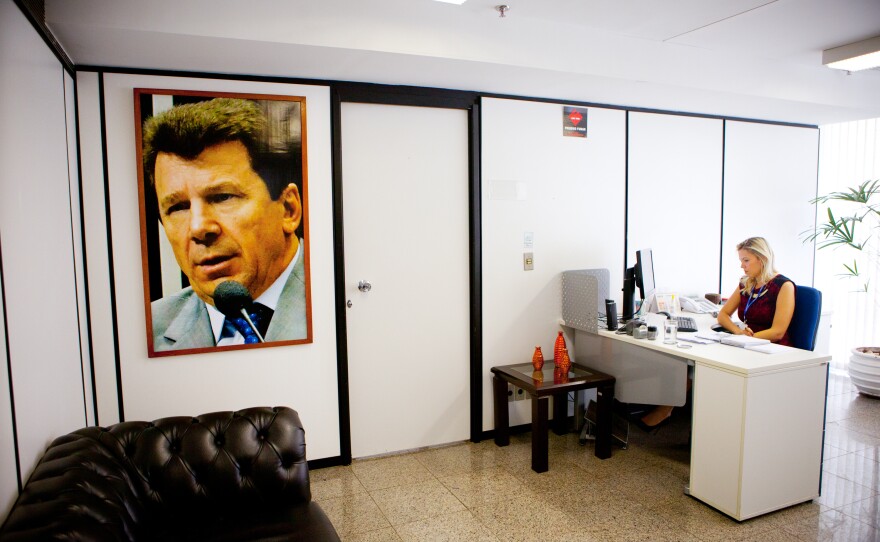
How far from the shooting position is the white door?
137 inches

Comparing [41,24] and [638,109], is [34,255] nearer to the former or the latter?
[41,24]

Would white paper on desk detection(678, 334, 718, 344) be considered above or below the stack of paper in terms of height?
below

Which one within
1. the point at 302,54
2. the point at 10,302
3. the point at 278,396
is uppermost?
the point at 302,54

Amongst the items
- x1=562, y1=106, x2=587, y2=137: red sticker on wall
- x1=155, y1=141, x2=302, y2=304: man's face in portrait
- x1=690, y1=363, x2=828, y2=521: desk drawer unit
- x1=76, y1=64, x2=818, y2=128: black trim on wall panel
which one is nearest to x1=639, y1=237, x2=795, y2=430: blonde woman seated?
x1=690, y1=363, x2=828, y2=521: desk drawer unit

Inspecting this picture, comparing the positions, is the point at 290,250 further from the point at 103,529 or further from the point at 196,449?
the point at 103,529

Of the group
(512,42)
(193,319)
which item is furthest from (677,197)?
(193,319)

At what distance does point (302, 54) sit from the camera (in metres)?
2.81

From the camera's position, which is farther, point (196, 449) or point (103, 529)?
point (196, 449)

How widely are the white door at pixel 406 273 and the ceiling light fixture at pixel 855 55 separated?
9.05 feet

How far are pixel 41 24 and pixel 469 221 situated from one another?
2.52 metres

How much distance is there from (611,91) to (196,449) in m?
3.41

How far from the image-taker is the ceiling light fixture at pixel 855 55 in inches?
143

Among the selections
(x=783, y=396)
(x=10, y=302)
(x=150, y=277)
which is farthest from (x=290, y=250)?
(x=783, y=396)

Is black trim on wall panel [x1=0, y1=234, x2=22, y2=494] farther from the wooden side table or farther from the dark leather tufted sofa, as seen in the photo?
the wooden side table
